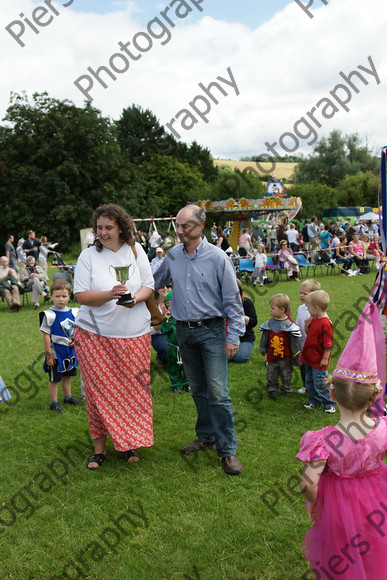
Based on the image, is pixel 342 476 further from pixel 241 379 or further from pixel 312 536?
pixel 241 379

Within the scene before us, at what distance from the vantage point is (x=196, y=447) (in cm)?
447

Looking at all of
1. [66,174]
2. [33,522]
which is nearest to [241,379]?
[33,522]

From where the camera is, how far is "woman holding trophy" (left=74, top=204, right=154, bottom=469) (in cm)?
407

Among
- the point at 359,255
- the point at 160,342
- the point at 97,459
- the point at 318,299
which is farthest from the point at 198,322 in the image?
the point at 359,255

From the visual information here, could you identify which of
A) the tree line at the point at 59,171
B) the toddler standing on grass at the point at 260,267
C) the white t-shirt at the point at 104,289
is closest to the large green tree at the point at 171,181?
the tree line at the point at 59,171

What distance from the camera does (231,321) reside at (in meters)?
3.99

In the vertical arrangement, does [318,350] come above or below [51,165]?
below

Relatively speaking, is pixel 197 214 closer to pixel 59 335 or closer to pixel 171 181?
pixel 59 335

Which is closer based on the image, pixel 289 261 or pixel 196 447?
pixel 196 447

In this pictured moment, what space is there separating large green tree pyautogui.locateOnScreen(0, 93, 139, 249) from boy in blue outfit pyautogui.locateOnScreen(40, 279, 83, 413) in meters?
30.2

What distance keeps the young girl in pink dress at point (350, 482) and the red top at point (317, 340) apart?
2.83m

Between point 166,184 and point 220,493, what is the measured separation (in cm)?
4944

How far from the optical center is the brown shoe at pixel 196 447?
175 inches

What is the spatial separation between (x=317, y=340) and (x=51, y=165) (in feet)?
112
